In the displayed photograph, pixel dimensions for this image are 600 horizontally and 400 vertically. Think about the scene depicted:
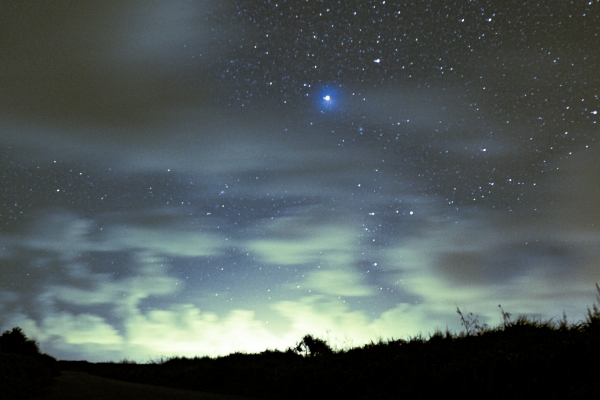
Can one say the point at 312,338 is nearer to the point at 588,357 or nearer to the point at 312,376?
the point at 312,376

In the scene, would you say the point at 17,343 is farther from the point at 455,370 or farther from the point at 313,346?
the point at 455,370

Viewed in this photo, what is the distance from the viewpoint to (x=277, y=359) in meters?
15.1

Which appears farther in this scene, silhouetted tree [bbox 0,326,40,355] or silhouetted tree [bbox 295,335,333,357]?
silhouetted tree [bbox 0,326,40,355]

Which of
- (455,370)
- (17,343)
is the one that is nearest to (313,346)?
(455,370)

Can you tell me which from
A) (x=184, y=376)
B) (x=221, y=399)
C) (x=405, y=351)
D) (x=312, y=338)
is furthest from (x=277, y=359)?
(x=405, y=351)

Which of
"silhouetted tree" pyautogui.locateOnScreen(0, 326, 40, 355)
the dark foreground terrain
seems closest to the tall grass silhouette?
the dark foreground terrain

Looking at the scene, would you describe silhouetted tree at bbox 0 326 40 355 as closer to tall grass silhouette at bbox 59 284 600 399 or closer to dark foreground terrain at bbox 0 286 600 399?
dark foreground terrain at bbox 0 286 600 399

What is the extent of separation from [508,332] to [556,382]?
12.4 feet

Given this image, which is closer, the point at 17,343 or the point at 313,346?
the point at 313,346

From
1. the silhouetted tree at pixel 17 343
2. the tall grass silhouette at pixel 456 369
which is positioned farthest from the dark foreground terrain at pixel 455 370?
the silhouetted tree at pixel 17 343

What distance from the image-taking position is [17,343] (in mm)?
21812

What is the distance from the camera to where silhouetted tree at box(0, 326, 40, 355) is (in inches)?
832

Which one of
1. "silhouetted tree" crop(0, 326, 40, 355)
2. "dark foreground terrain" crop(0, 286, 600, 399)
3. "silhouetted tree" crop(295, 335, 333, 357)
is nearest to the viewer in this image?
"dark foreground terrain" crop(0, 286, 600, 399)

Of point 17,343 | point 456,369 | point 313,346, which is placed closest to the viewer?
point 456,369
